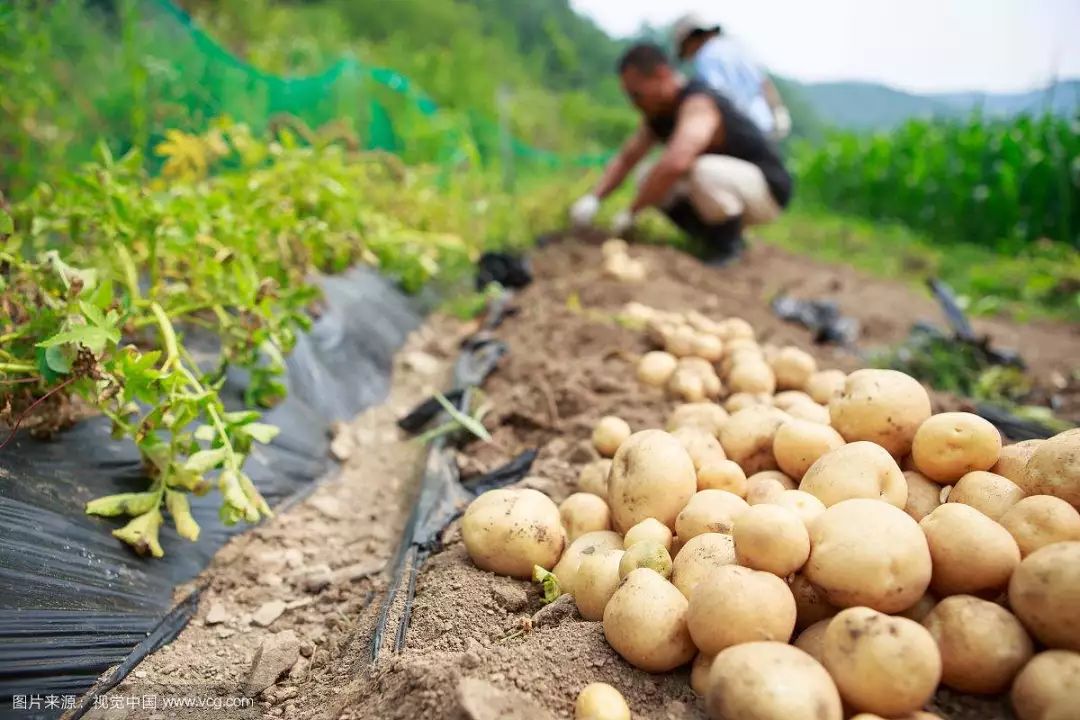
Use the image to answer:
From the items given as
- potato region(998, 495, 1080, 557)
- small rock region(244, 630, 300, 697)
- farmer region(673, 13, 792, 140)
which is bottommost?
small rock region(244, 630, 300, 697)

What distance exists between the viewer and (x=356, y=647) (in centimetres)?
176

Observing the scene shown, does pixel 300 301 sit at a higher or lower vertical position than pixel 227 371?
higher

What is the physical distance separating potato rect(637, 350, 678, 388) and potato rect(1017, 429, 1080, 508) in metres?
1.55

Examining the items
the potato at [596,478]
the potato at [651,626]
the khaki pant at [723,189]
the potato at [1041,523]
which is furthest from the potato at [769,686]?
the khaki pant at [723,189]

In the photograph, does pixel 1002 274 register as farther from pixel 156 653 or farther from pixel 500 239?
pixel 156 653

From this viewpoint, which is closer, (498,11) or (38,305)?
(38,305)

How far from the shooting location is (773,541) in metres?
1.33

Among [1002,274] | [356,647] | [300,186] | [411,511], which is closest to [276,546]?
[411,511]

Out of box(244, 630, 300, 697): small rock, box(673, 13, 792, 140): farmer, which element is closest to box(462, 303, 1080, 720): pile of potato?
box(244, 630, 300, 697): small rock

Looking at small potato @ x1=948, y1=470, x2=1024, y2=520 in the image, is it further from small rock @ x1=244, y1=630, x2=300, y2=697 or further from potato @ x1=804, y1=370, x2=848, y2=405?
small rock @ x1=244, y1=630, x2=300, y2=697

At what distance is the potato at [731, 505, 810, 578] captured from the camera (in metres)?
Answer: 1.33

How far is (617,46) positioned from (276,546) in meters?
24.5

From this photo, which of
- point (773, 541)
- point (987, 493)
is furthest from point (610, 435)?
point (987, 493)

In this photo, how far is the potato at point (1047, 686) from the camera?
1.08m
